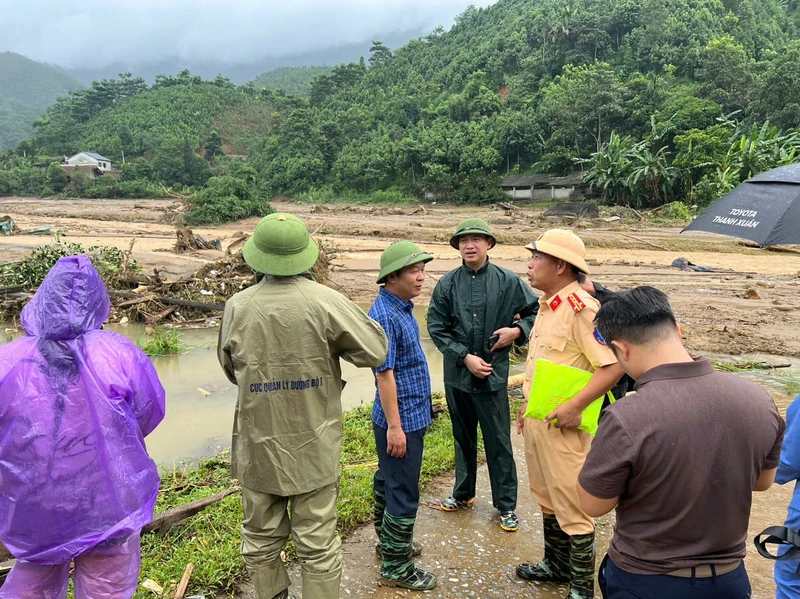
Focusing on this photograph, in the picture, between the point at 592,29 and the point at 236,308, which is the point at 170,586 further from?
the point at 592,29

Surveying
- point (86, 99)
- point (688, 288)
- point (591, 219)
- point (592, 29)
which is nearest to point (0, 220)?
point (591, 219)

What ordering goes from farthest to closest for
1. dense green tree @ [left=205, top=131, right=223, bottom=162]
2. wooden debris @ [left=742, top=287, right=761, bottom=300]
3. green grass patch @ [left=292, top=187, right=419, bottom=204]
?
dense green tree @ [left=205, top=131, right=223, bottom=162]
green grass patch @ [left=292, top=187, right=419, bottom=204]
wooden debris @ [left=742, top=287, right=761, bottom=300]

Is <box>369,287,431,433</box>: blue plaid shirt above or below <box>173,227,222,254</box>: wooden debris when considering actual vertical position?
above

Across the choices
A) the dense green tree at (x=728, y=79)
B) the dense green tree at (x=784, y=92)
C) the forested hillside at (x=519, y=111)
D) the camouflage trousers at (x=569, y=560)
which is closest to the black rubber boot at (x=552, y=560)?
the camouflage trousers at (x=569, y=560)

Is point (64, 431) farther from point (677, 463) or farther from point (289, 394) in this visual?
point (677, 463)

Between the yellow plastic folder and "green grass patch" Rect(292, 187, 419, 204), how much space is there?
136 ft

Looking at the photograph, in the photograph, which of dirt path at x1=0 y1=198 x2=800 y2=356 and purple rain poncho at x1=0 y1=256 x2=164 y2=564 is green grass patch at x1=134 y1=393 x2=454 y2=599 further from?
dirt path at x1=0 y1=198 x2=800 y2=356

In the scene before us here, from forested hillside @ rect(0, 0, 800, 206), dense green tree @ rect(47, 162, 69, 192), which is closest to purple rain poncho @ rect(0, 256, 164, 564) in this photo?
forested hillside @ rect(0, 0, 800, 206)

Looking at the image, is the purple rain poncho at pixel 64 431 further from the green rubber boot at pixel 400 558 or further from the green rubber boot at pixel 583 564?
the green rubber boot at pixel 583 564

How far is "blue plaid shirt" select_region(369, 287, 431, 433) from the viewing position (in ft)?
9.62

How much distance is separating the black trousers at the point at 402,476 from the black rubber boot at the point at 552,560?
73 centimetres

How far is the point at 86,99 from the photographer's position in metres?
89.7

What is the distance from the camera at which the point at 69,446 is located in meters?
2.04

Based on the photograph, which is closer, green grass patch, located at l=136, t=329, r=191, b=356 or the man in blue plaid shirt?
the man in blue plaid shirt
